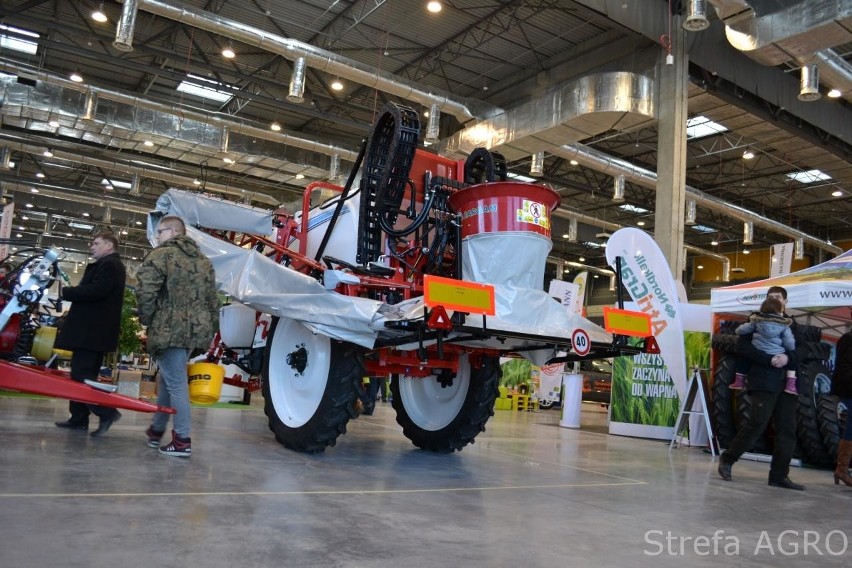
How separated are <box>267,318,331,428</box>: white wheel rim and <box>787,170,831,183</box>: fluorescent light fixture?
63.8 feet

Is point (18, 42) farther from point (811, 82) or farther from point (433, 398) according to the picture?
point (811, 82)

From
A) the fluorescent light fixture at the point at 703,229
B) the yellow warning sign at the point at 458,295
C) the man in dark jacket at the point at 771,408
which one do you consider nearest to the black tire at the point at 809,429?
the man in dark jacket at the point at 771,408

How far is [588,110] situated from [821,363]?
5.70 meters

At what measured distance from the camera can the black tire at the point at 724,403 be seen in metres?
7.71

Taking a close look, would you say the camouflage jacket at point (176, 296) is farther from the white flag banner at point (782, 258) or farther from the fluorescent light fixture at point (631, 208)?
the fluorescent light fixture at point (631, 208)

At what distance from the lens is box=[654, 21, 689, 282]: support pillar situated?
39.4ft

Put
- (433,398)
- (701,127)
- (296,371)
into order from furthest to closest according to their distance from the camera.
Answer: (701,127), (433,398), (296,371)

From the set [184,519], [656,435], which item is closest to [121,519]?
[184,519]

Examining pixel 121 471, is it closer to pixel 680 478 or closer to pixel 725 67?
pixel 680 478

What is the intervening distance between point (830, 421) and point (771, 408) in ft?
7.83

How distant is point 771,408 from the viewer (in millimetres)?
5262

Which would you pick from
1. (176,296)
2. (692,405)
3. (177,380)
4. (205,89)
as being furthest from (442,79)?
(177,380)

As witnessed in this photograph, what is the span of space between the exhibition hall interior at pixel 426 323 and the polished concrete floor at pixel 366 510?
0.08 ft

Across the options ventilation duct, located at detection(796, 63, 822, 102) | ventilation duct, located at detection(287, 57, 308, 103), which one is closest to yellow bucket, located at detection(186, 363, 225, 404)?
ventilation duct, located at detection(287, 57, 308, 103)
